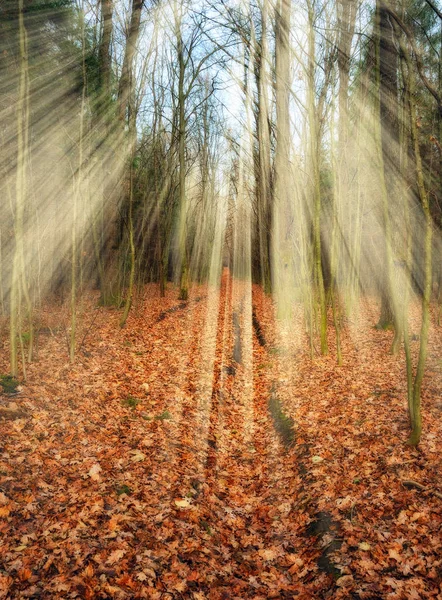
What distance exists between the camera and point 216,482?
5.13 metres

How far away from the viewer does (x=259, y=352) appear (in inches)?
451

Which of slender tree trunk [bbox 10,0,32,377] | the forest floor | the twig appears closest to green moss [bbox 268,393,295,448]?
the forest floor

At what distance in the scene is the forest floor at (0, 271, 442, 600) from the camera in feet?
11.3

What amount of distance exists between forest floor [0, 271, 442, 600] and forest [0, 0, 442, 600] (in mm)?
27

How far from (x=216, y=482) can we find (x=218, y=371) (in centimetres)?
436

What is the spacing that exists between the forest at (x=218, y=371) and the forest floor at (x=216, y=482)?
3cm

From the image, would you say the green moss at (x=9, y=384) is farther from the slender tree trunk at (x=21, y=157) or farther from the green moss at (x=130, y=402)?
the green moss at (x=130, y=402)

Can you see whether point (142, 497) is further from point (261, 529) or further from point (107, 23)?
point (107, 23)

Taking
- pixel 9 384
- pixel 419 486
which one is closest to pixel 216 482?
pixel 419 486

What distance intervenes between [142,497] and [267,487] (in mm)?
1668

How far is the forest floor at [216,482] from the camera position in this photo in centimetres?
343

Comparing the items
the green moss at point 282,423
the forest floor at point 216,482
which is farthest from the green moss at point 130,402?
the green moss at point 282,423

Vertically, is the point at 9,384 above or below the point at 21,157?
below

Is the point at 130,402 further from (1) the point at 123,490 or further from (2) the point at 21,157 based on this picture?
(2) the point at 21,157
